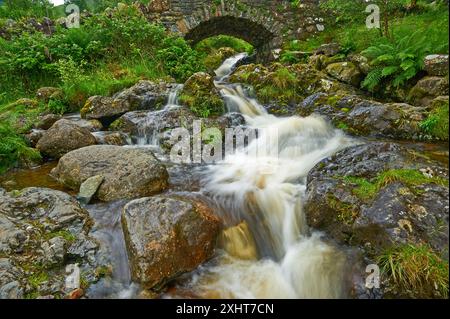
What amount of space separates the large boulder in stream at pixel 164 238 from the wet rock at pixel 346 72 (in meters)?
6.03

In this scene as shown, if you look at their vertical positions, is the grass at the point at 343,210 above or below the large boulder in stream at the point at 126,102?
below

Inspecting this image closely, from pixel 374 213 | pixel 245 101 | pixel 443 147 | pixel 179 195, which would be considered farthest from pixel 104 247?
pixel 245 101

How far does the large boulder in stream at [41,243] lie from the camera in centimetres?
294

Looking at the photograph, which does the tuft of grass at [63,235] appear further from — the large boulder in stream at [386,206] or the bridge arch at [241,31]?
the bridge arch at [241,31]

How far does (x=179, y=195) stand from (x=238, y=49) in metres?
15.7

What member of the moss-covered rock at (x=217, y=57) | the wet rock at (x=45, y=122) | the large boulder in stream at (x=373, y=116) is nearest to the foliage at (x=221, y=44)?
the moss-covered rock at (x=217, y=57)

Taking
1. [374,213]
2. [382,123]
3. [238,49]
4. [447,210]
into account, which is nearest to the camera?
[447,210]

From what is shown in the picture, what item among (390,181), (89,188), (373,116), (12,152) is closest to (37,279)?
(89,188)

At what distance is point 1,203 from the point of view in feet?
12.7

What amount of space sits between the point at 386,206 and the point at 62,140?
5.28 m

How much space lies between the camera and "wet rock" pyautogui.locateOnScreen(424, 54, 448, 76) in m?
6.00

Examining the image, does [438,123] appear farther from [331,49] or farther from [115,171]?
[331,49]
